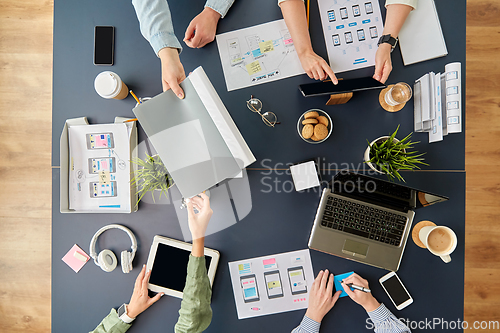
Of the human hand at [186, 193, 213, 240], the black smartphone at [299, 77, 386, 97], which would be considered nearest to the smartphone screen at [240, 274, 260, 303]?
the human hand at [186, 193, 213, 240]

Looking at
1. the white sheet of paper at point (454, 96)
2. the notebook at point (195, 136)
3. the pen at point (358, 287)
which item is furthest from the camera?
the pen at point (358, 287)

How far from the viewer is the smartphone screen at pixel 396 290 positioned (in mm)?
1044

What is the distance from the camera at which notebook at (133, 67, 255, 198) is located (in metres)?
0.76

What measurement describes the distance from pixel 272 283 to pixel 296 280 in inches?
3.9

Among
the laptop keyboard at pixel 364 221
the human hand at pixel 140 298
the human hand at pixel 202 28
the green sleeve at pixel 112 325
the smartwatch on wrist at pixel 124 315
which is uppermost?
the human hand at pixel 202 28

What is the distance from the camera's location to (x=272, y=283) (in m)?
1.07

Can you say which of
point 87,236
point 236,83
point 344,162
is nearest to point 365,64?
point 344,162

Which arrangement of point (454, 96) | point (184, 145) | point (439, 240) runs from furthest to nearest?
point (439, 240), point (454, 96), point (184, 145)

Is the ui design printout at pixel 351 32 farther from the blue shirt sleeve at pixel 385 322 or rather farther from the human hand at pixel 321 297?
the blue shirt sleeve at pixel 385 322

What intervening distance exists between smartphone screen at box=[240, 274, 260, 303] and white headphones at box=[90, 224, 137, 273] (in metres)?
0.46

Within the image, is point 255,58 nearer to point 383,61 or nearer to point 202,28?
point 202,28

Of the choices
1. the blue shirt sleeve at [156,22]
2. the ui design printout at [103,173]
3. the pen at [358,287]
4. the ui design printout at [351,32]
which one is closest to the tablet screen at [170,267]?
the ui design printout at [103,173]

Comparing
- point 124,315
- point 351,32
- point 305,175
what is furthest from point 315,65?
point 124,315

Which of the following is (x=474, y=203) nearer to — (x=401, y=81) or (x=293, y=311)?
(x=401, y=81)
